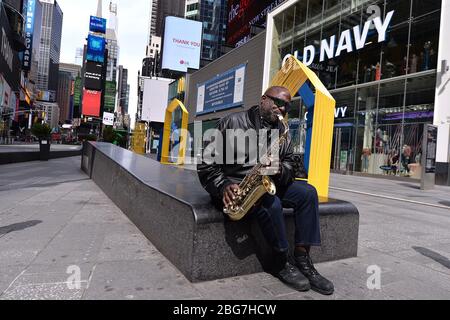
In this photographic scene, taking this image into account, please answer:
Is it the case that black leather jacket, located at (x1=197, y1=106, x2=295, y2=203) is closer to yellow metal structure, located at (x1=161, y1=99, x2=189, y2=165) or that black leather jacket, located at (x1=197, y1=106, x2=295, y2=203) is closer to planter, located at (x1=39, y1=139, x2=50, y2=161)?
yellow metal structure, located at (x1=161, y1=99, x2=189, y2=165)

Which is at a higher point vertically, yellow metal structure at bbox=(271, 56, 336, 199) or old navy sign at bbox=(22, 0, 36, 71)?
old navy sign at bbox=(22, 0, 36, 71)

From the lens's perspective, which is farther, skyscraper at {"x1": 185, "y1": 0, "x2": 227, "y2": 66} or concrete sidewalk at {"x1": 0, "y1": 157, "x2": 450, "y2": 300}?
skyscraper at {"x1": 185, "y1": 0, "x2": 227, "y2": 66}

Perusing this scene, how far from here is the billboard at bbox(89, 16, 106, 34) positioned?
136750 millimetres

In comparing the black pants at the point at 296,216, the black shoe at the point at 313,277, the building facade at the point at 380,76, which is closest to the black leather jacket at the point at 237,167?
the black pants at the point at 296,216

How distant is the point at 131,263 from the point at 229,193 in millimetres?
1265

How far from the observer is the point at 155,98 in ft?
243

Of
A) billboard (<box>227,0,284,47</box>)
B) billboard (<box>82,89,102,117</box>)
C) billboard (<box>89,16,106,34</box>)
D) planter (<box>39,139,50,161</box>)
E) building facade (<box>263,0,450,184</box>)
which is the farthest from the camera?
billboard (<box>89,16,106,34</box>)

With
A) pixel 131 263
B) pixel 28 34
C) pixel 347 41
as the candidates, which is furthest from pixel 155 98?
pixel 131 263

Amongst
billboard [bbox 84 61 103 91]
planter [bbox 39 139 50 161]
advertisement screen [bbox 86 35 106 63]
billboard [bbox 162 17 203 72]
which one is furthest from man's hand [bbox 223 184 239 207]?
advertisement screen [bbox 86 35 106 63]

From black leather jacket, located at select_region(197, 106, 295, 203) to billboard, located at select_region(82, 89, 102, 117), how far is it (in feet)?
408

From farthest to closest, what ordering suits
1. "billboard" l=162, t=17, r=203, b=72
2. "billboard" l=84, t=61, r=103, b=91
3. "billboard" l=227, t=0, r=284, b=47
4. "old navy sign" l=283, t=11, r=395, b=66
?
"billboard" l=84, t=61, r=103, b=91, "billboard" l=162, t=17, r=203, b=72, "billboard" l=227, t=0, r=284, b=47, "old navy sign" l=283, t=11, r=395, b=66
